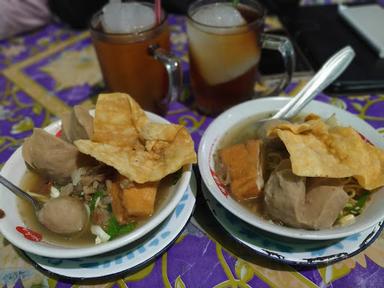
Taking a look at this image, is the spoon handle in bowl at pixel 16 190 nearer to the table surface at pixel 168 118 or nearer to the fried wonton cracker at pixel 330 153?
the table surface at pixel 168 118

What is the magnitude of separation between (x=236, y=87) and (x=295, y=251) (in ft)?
2.34

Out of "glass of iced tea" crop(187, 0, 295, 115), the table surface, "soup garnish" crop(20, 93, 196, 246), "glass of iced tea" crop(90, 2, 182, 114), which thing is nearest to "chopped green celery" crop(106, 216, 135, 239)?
"soup garnish" crop(20, 93, 196, 246)

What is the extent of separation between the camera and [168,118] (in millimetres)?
Answer: 1479

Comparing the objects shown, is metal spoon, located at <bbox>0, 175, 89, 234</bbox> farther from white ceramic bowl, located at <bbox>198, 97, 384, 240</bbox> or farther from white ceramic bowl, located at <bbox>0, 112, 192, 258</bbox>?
white ceramic bowl, located at <bbox>198, 97, 384, 240</bbox>

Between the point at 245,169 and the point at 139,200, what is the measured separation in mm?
318

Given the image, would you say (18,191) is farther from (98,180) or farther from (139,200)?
(139,200)

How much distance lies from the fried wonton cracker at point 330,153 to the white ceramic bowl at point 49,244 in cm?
30

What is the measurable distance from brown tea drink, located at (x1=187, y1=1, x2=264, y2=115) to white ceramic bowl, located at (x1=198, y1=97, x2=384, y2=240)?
17cm

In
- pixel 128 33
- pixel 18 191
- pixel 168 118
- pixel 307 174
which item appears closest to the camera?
pixel 307 174

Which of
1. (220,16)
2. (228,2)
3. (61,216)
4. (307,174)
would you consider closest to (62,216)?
(61,216)

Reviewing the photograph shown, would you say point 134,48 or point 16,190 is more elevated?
point 134,48

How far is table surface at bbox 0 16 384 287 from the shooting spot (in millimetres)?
901

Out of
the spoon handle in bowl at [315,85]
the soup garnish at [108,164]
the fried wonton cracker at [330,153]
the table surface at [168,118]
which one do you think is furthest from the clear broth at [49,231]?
the spoon handle in bowl at [315,85]

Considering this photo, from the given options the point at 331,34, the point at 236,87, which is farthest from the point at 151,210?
the point at 331,34
